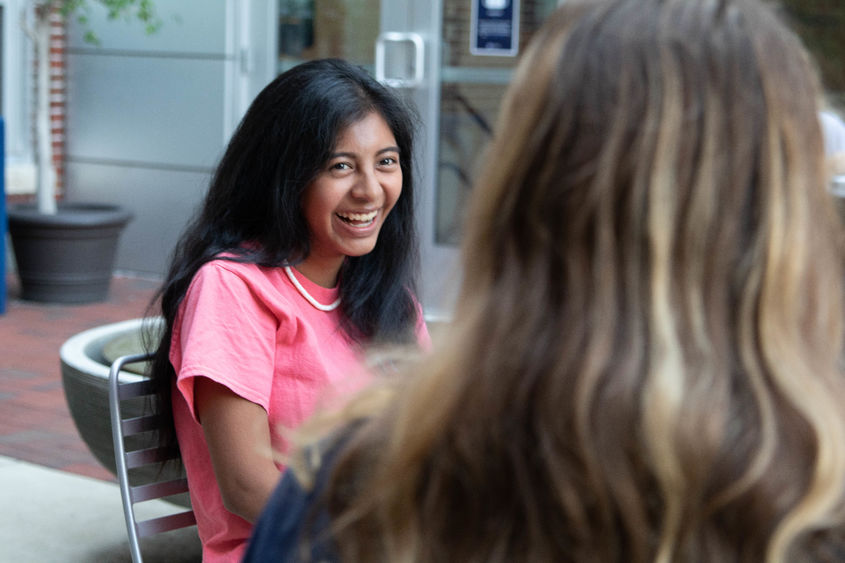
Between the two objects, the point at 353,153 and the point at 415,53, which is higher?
the point at 415,53

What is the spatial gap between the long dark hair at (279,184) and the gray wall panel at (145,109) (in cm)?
528

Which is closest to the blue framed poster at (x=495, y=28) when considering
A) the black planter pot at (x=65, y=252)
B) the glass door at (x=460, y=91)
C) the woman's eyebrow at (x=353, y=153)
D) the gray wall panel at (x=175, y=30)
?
the glass door at (x=460, y=91)

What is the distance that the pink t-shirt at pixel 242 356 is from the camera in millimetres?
1882

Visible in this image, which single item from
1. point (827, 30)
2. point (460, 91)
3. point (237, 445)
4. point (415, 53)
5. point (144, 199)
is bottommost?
point (144, 199)

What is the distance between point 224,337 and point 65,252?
5.37m

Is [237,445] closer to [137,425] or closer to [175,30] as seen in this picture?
[137,425]

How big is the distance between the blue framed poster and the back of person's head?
5498 mm

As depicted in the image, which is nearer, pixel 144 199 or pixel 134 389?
pixel 134 389

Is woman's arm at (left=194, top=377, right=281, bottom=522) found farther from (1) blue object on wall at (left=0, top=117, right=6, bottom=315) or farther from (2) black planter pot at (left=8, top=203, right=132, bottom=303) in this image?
(2) black planter pot at (left=8, top=203, right=132, bottom=303)

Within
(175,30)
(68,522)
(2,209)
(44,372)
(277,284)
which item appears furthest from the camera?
(175,30)

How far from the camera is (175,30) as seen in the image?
7598 millimetres

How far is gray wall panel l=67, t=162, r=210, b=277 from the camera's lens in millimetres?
7699

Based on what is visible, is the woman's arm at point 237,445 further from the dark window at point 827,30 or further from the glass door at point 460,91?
the dark window at point 827,30

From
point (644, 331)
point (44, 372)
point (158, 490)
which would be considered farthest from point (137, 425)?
point (44, 372)
